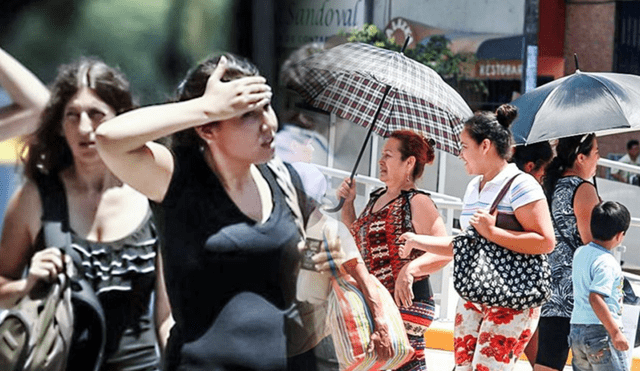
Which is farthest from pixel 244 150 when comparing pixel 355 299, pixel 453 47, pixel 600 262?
pixel 453 47

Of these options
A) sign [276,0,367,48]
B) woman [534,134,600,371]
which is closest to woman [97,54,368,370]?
sign [276,0,367,48]

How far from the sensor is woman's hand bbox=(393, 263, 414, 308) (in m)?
4.27

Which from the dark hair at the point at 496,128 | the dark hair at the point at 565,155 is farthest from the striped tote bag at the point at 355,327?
the dark hair at the point at 565,155

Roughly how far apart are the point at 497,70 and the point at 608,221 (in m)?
10.2

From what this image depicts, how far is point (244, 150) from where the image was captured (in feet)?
8.09

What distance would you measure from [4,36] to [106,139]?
1.31 feet

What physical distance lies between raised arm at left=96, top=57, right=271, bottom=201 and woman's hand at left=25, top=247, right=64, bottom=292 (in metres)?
0.20

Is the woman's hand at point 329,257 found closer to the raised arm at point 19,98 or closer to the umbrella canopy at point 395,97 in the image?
the raised arm at point 19,98

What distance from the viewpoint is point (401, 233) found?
14.4 feet

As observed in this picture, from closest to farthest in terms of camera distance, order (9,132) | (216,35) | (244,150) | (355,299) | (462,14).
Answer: (216,35) < (9,132) < (244,150) < (355,299) < (462,14)

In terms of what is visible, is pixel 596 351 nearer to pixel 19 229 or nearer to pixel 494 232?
pixel 494 232

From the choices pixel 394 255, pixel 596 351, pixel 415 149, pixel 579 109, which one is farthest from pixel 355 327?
pixel 579 109

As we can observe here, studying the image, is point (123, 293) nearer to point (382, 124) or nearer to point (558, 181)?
point (382, 124)

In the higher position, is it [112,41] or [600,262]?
[112,41]
